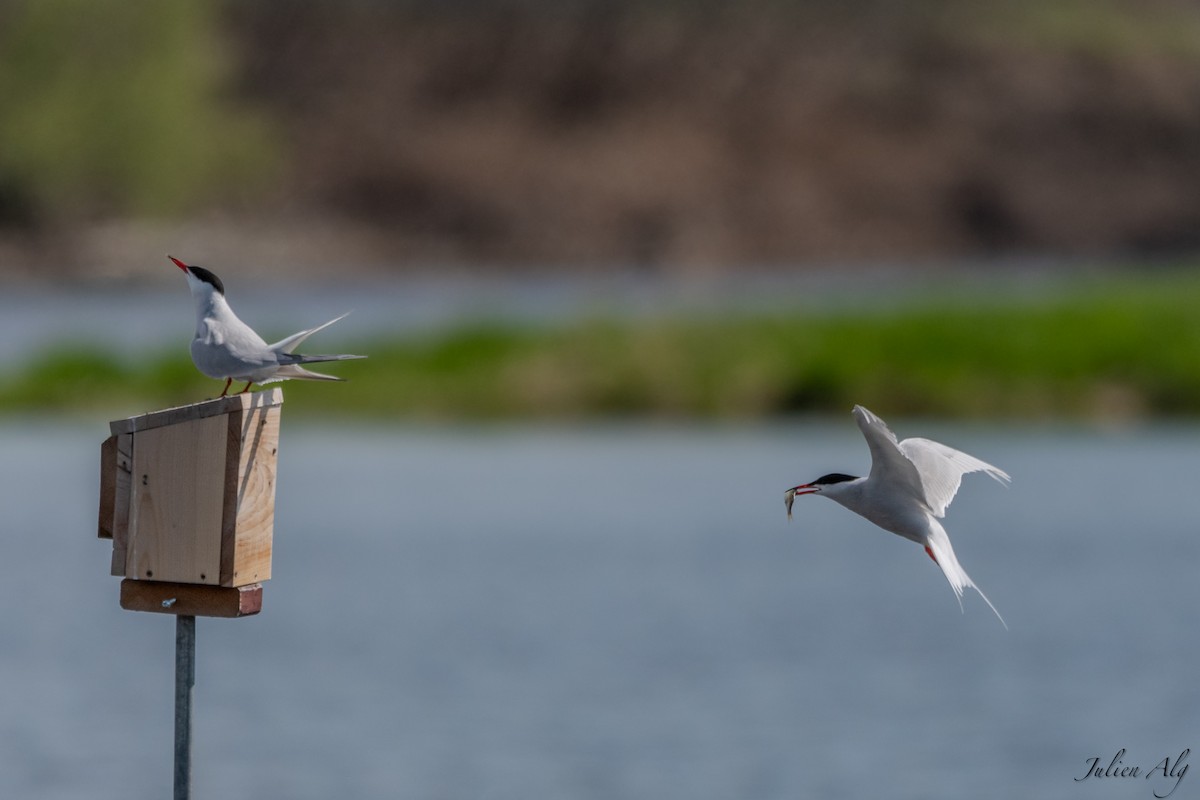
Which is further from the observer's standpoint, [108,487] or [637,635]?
[637,635]

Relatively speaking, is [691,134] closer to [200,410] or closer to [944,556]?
[200,410]

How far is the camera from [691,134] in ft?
226

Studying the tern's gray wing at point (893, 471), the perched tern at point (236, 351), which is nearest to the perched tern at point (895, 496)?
the tern's gray wing at point (893, 471)

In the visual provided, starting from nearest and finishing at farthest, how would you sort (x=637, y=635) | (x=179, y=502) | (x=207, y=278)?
(x=207, y=278) → (x=179, y=502) → (x=637, y=635)

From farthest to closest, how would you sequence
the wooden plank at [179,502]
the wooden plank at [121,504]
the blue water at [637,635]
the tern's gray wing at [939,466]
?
the blue water at [637,635]
the wooden plank at [121,504]
the wooden plank at [179,502]
the tern's gray wing at [939,466]

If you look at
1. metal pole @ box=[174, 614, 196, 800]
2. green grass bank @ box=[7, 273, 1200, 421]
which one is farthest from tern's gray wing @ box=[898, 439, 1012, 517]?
green grass bank @ box=[7, 273, 1200, 421]

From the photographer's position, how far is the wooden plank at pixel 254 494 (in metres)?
6.37

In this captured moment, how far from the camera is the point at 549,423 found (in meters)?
25.1

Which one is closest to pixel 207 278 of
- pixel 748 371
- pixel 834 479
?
pixel 834 479

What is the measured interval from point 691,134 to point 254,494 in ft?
207

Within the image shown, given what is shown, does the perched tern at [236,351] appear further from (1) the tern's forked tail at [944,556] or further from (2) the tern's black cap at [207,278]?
(1) the tern's forked tail at [944,556]

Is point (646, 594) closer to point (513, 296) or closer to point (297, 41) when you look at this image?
point (513, 296)

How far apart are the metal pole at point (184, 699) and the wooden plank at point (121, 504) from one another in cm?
27

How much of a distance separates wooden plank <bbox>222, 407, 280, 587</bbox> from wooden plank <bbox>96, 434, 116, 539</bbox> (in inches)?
18.7
